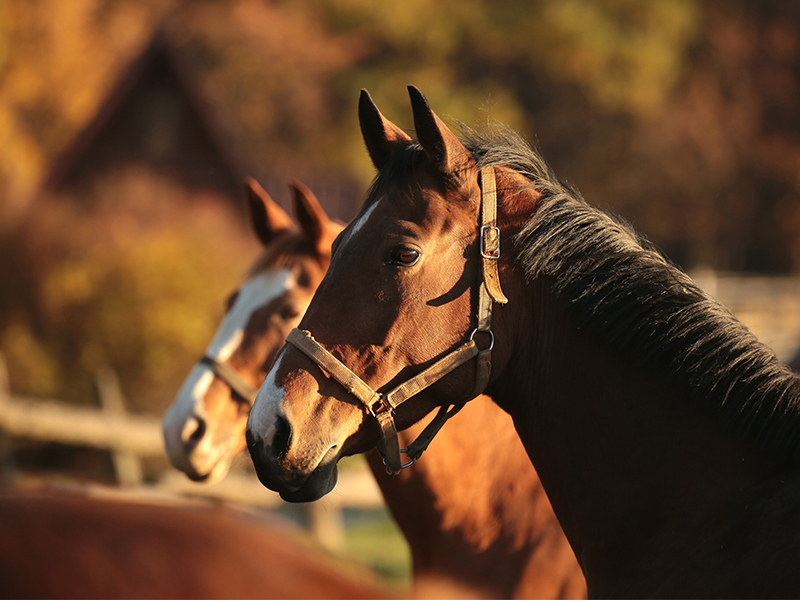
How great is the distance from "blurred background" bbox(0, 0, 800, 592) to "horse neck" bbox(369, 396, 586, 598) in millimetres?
4522

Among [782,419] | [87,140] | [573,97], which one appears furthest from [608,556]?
[573,97]

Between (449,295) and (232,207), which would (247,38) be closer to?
(232,207)

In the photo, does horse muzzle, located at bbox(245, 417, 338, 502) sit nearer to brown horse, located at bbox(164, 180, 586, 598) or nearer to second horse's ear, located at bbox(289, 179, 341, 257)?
brown horse, located at bbox(164, 180, 586, 598)

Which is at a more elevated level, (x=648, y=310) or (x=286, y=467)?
(x=648, y=310)

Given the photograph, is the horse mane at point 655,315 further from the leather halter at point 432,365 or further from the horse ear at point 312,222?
the horse ear at point 312,222

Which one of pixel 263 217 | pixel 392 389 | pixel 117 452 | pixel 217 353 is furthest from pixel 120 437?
pixel 392 389

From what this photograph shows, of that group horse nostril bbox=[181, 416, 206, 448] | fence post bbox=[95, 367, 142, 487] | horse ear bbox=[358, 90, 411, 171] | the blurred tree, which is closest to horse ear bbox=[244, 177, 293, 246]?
horse nostril bbox=[181, 416, 206, 448]

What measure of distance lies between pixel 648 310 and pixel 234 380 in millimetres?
1970

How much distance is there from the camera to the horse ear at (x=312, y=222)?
3264 millimetres

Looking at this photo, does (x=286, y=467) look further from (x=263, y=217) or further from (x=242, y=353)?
(x=263, y=217)

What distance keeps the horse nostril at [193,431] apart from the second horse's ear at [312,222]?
968 millimetres

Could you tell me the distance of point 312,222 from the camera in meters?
3.31

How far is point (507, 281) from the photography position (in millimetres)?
2053

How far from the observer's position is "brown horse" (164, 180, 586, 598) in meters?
2.72
